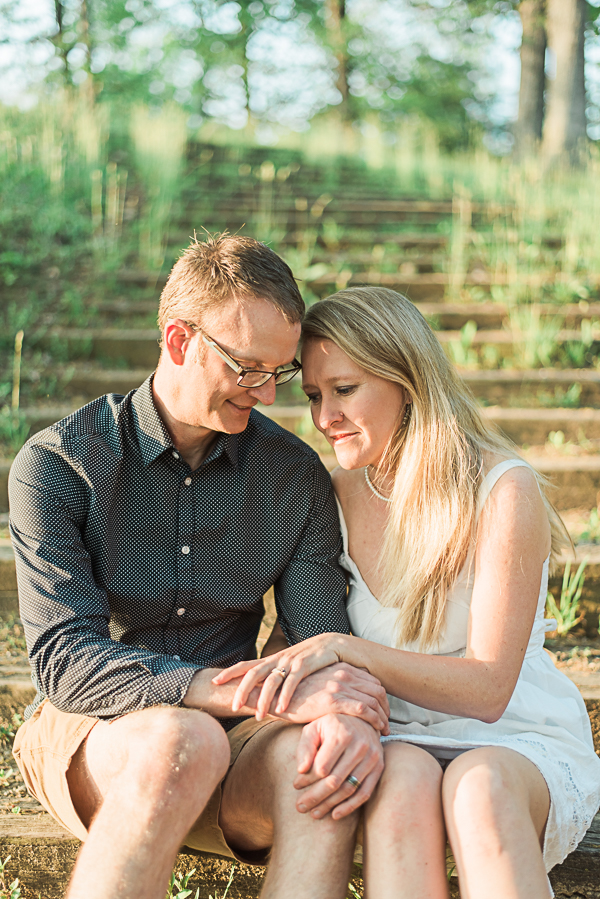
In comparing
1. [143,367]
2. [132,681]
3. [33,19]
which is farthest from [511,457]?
[33,19]

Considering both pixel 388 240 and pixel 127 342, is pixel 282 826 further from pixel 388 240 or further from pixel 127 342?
pixel 388 240

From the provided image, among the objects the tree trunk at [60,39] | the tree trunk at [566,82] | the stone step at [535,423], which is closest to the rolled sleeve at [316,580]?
the stone step at [535,423]

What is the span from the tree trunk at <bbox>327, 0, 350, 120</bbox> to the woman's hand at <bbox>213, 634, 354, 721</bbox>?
1363 cm

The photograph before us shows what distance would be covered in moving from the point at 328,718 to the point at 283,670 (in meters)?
0.14

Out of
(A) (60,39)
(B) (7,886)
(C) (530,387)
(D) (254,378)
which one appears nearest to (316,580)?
(D) (254,378)

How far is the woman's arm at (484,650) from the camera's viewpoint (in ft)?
4.99

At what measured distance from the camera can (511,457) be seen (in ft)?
5.64

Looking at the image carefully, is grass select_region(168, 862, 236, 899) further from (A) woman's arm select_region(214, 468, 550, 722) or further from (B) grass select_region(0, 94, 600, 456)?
(B) grass select_region(0, 94, 600, 456)

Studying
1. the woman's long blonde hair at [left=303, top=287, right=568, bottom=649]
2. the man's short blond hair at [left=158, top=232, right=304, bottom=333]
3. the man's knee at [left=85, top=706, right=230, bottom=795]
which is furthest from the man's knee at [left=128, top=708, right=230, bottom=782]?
the man's short blond hair at [left=158, top=232, right=304, bottom=333]

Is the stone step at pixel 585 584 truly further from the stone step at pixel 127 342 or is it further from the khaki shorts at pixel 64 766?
the stone step at pixel 127 342

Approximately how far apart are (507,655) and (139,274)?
11.4ft

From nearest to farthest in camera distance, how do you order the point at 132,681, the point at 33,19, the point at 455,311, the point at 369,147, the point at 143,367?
the point at 132,681 < the point at 143,367 < the point at 455,311 < the point at 369,147 < the point at 33,19

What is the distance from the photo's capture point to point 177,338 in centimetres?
171

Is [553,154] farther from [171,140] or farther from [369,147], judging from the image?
[171,140]
